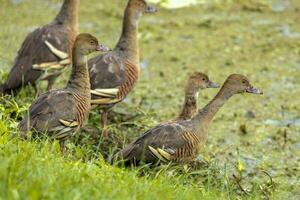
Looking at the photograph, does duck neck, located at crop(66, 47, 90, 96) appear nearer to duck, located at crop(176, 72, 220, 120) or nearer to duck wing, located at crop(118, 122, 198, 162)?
duck wing, located at crop(118, 122, 198, 162)

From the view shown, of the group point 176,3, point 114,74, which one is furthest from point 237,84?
point 176,3

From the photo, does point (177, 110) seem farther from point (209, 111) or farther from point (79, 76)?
point (79, 76)

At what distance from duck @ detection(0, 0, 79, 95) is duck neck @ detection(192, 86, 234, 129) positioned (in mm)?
1992

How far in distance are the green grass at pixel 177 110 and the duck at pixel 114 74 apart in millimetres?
338

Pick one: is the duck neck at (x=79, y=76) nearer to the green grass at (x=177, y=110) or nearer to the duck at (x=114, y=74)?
the green grass at (x=177, y=110)

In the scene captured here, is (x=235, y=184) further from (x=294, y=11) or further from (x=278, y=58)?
(x=294, y=11)

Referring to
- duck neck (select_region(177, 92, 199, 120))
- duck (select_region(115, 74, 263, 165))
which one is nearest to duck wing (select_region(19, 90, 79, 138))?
duck (select_region(115, 74, 263, 165))

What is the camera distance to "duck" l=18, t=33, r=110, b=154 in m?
8.44

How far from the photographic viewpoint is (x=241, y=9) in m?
15.1

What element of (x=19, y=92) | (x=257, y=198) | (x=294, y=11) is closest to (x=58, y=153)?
(x=257, y=198)

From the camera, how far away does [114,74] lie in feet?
32.5

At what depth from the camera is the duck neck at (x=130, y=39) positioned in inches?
403

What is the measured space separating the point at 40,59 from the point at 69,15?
774 millimetres

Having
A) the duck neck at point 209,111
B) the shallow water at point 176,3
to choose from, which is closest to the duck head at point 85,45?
the duck neck at point 209,111
